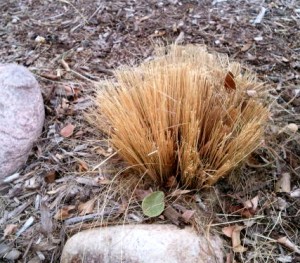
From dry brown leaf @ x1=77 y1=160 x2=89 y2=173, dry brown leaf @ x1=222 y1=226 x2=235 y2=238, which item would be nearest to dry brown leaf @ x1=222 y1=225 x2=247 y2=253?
dry brown leaf @ x1=222 y1=226 x2=235 y2=238

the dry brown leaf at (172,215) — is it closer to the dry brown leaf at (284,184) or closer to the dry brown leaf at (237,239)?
the dry brown leaf at (237,239)

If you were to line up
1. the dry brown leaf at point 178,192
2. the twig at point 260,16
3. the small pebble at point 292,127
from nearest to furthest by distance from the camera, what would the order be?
the dry brown leaf at point 178,192
the small pebble at point 292,127
the twig at point 260,16

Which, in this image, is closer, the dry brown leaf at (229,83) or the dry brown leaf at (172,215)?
the dry brown leaf at (172,215)

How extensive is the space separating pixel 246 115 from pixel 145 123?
34cm

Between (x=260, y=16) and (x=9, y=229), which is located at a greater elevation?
(x=260, y=16)

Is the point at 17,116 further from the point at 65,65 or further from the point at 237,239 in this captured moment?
the point at 237,239

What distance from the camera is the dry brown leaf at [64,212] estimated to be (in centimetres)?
125

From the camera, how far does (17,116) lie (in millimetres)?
1414

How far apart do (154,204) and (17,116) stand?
0.63 m

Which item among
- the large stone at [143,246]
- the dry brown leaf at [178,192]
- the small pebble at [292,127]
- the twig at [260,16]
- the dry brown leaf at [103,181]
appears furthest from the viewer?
the twig at [260,16]

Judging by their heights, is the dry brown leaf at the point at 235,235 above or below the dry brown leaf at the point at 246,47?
below

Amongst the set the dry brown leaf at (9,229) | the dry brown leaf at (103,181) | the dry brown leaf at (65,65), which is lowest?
the dry brown leaf at (9,229)

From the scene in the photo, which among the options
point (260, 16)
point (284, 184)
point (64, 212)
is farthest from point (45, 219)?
point (260, 16)

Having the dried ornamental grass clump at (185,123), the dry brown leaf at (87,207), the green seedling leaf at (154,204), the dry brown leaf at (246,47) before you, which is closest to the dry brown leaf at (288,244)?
the dried ornamental grass clump at (185,123)
